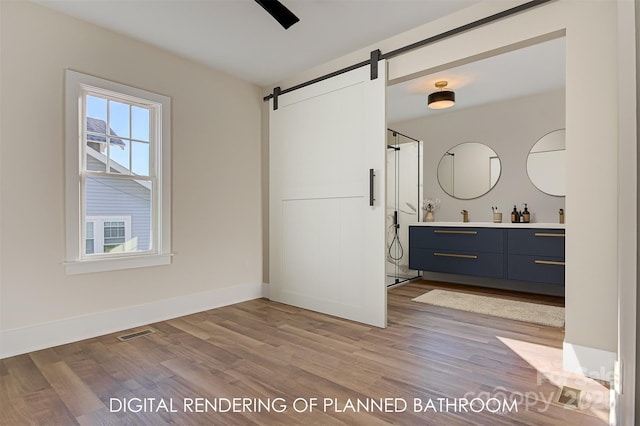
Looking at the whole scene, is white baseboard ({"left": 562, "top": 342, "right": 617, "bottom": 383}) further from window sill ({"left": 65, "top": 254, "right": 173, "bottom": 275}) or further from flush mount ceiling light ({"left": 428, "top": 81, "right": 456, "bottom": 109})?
window sill ({"left": 65, "top": 254, "right": 173, "bottom": 275})

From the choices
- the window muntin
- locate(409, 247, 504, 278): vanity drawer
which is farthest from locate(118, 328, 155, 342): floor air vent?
locate(409, 247, 504, 278): vanity drawer

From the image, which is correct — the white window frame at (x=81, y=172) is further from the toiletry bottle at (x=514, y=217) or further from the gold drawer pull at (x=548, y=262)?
the toiletry bottle at (x=514, y=217)

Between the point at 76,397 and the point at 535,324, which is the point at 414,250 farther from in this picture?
the point at 76,397

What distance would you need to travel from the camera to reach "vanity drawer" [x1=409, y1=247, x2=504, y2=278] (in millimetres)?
4164

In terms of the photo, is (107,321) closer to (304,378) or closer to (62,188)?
(62,188)

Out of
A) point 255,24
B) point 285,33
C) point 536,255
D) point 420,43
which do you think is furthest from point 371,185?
point 536,255

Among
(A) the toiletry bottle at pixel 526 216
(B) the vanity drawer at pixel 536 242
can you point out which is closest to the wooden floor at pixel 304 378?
(B) the vanity drawer at pixel 536 242

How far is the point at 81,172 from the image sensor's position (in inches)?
108

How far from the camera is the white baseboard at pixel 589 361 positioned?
202cm

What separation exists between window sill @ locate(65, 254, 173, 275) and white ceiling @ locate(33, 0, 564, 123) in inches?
75.1

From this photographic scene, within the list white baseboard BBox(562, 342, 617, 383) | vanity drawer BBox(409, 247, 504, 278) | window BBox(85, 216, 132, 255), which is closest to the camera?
white baseboard BBox(562, 342, 617, 383)

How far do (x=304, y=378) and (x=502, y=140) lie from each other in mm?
4148

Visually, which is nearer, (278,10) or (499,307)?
(278,10)

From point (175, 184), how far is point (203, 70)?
4.04ft
